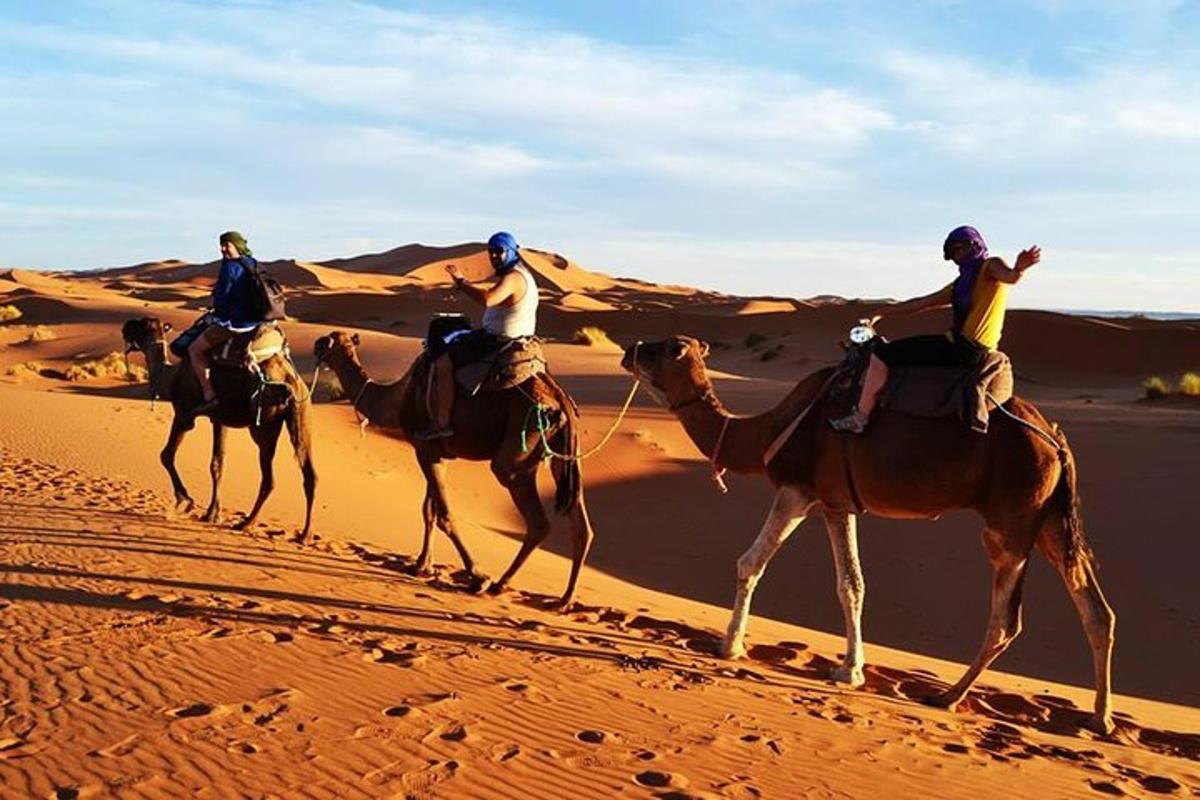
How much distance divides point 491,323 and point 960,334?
3958 millimetres

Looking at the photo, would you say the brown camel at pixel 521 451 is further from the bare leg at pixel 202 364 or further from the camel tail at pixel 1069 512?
the camel tail at pixel 1069 512

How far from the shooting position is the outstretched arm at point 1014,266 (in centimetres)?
631

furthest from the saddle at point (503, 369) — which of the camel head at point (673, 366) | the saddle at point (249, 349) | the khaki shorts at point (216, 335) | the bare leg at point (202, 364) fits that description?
the bare leg at point (202, 364)

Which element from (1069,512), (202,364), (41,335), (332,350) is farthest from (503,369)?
(41,335)

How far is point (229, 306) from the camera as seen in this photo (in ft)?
35.4

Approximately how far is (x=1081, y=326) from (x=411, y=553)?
3948 centimetres

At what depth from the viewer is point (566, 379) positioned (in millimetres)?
25781

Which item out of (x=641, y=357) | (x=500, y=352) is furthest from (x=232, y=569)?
(x=641, y=357)

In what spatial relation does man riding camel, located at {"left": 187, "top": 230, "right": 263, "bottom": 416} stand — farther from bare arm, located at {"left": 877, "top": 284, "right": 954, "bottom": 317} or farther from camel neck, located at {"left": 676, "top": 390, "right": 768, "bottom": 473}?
bare arm, located at {"left": 877, "top": 284, "right": 954, "bottom": 317}

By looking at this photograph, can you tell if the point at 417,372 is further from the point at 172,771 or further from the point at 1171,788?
the point at 1171,788

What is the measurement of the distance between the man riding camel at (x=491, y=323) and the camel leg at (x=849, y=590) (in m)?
2.99

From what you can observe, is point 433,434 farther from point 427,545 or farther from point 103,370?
point 103,370

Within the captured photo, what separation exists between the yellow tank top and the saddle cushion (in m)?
0.14

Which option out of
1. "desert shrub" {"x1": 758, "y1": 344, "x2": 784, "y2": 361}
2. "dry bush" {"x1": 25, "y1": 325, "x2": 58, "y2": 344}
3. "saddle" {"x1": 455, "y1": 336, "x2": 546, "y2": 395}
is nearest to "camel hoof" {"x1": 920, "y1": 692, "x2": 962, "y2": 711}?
"saddle" {"x1": 455, "y1": 336, "x2": 546, "y2": 395}
